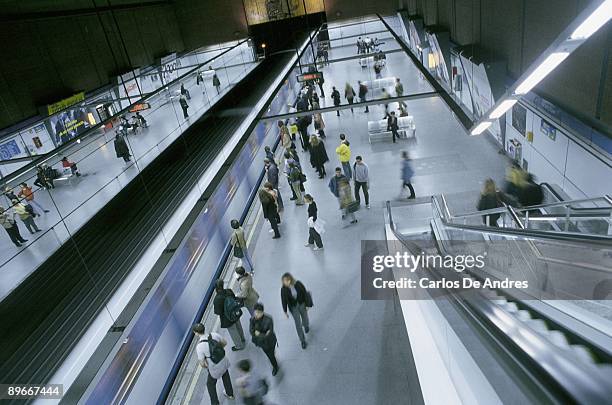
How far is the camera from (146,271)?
4.86 meters

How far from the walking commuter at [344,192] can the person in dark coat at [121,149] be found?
4702mm

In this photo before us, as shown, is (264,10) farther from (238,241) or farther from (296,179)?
(238,241)

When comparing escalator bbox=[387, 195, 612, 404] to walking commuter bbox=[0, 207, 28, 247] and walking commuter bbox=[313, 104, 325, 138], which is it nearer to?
walking commuter bbox=[0, 207, 28, 247]

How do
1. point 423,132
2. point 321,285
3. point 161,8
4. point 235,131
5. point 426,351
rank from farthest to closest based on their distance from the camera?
point 161,8
point 423,132
point 235,131
point 321,285
point 426,351

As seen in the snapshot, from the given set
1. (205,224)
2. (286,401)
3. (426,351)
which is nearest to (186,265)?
(205,224)

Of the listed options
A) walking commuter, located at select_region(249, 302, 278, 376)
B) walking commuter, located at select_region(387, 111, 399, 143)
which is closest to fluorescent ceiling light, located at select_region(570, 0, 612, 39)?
walking commuter, located at select_region(249, 302, 278, 376)

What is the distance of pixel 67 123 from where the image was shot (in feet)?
44.0

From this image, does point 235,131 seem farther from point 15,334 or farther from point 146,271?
point 15,334

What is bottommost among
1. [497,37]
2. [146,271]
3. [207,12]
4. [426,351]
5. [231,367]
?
[231,367]

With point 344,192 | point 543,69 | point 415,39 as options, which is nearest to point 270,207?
point 344,192

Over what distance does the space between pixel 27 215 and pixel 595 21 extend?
7.70m

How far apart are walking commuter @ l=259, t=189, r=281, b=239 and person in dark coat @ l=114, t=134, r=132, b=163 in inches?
124

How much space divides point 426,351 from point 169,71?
16.2 m

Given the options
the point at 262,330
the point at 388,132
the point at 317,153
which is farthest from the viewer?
the point at 388,132
